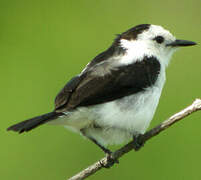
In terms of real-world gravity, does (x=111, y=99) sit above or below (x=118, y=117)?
above

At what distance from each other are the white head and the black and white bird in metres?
0.05

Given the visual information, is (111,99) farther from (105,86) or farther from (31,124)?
(31,124)

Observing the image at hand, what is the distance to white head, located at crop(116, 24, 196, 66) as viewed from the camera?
5.89 m

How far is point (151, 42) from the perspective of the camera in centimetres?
593

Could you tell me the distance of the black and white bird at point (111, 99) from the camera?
529 centimetres

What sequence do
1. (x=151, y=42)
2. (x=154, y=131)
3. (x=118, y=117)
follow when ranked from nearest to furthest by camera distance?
(x=154, y=131) → (x=118, y=117) → (x=151, y=42)

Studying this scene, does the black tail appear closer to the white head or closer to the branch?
the branch

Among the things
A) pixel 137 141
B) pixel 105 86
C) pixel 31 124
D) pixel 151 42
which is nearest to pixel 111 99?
pixel 105 86

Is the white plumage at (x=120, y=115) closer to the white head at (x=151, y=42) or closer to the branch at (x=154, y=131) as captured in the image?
the white head at (x=151, y=42)

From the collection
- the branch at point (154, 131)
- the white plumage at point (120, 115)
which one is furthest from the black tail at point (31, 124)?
the branch at point (154, 131)

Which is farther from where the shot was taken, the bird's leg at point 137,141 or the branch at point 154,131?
the bird's leg at point 137,141

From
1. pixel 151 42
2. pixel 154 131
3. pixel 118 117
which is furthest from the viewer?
pixel 151 42

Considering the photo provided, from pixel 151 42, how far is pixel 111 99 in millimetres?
920

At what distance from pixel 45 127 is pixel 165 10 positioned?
2434mm
